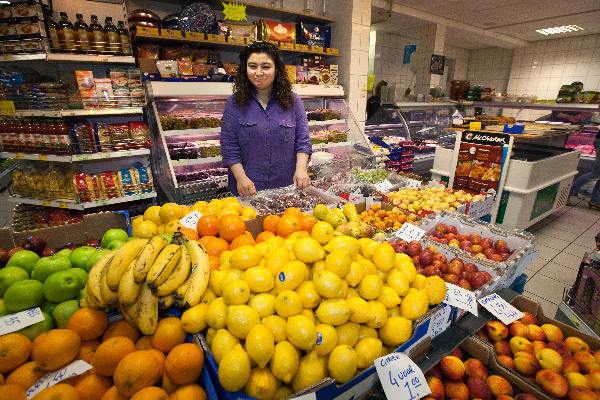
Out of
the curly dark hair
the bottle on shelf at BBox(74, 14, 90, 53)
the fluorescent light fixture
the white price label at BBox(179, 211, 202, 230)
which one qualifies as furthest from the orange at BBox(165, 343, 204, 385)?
the fluorescent light fixture

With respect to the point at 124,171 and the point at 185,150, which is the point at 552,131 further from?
the point at 124,171

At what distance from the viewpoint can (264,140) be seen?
2885 millimetres

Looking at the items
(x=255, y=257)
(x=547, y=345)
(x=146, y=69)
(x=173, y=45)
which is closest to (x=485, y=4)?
(x=173, y=45)

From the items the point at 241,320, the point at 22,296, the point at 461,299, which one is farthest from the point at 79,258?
the point at 461,299

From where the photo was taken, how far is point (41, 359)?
3.12ft

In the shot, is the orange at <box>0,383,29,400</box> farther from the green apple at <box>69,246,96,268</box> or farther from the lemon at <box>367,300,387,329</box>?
the lemon at <box>367,300,387,329</box>

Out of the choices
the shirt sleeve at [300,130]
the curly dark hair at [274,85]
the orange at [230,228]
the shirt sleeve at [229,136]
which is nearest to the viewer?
the orange at [230,228]

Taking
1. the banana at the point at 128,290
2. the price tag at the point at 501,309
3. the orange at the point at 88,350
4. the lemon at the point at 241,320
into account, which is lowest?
the price tag at the point at 501,309

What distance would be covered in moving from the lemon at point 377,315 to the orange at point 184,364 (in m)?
0.61

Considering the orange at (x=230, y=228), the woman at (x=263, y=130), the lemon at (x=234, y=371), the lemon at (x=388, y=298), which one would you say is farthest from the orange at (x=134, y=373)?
the woman at (x=263, y=130)

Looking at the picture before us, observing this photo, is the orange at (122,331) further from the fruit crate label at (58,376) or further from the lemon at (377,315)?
the lemon at (377,315)

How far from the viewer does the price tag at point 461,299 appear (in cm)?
136

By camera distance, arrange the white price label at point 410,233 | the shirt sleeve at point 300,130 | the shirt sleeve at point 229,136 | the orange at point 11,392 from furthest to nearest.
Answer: the shirt sleeve at point 300,130 → the shirt sleeve at point 229,136 → the white price label at point 410,233 → the orange at point 11,392

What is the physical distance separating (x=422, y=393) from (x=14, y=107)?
167 inches
